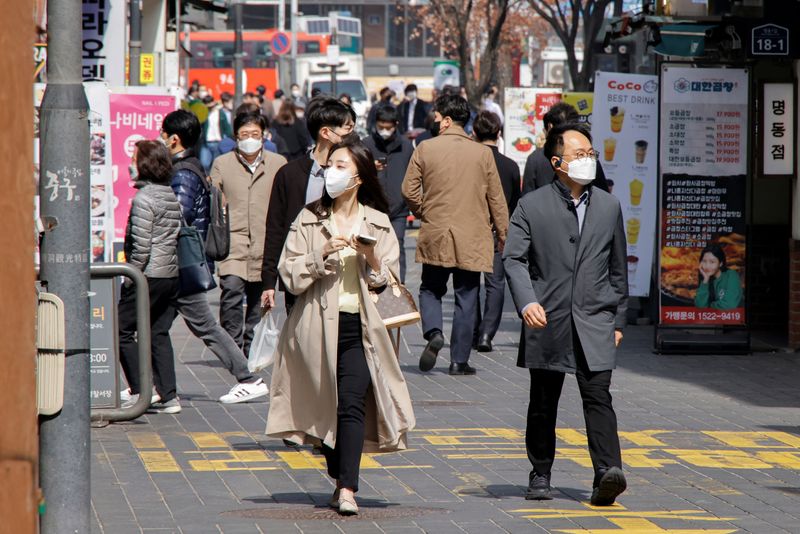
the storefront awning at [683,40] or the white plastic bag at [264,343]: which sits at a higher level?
the storefront awning at [683,40]

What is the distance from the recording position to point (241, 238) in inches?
476

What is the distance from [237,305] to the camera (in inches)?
484

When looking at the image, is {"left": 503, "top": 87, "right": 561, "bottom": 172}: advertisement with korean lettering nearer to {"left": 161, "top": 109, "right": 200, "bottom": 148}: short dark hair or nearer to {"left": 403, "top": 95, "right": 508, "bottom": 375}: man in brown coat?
{"left": 403, "top": 95, "right": 508, "bottom": 375}: man in brown coat

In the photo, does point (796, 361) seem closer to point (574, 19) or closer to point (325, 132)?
point (325, 132)

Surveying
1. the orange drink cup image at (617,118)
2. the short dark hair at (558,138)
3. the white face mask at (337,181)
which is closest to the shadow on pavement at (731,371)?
the orange drink cup image at (617,118)

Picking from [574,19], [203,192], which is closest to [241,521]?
[203,192]

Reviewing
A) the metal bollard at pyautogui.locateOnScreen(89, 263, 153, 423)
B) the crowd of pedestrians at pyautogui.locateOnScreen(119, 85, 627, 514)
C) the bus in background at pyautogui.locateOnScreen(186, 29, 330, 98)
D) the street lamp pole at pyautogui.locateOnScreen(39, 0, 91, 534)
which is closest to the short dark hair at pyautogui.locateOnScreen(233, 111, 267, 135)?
the metal bollard at pyautogui.locateOnScreen(89, 263, 153, 423)

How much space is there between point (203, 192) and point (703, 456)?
3934 millimetres

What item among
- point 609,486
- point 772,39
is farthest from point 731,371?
point 609,486

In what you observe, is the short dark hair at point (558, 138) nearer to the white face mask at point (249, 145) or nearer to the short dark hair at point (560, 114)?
the white face mask at point (249, 145)

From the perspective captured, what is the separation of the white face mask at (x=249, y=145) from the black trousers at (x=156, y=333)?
5.62 feet

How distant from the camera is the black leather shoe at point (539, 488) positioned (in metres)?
7.62

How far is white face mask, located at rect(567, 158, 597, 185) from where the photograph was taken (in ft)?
25.0

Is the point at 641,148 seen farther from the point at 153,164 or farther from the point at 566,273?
the point at 566,273
